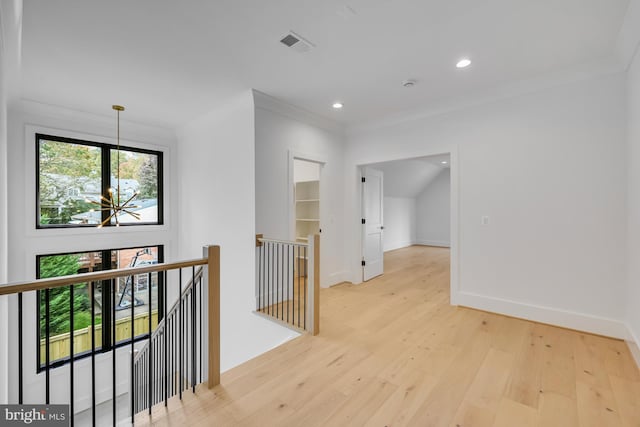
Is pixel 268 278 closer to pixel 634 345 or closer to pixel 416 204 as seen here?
pixel 634 345

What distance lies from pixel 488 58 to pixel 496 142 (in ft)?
3.47

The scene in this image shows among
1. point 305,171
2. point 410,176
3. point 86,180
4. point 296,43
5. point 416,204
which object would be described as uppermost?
point 296,43

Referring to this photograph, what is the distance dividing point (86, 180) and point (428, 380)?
541 cm

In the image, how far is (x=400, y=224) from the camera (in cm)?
938

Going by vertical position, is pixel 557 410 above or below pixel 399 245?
below

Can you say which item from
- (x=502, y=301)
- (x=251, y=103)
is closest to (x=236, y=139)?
(x=251, y=103)

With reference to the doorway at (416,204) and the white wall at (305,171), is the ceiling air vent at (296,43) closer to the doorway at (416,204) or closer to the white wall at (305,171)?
the white wall at (305,171)

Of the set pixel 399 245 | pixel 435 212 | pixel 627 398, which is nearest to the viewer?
pixel 627 398

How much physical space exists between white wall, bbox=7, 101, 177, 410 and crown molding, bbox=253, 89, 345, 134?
2273 mm

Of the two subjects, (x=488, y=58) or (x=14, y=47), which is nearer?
(x=14, y=47)

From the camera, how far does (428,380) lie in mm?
2129

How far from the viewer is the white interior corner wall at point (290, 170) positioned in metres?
3.73

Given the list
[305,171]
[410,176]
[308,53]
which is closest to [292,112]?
[308,53]

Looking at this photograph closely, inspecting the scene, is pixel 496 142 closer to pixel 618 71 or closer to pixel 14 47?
→ pixel 618 71
